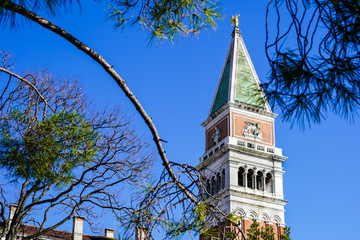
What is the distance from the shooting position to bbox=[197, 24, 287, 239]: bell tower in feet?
142

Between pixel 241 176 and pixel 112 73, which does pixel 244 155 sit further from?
pixel 112 73

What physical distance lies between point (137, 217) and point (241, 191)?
128ft

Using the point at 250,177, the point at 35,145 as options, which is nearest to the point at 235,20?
the point at 250,177

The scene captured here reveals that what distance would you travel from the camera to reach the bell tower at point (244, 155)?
142 ft

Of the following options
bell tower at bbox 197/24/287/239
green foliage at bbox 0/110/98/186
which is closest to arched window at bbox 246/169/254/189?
bell tower at bbox 197/24/287/239

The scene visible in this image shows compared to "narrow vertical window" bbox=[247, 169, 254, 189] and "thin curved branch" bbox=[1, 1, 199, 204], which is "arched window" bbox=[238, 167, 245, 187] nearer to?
"narrow vertical window" bbox=[247, 169, 254, 189]

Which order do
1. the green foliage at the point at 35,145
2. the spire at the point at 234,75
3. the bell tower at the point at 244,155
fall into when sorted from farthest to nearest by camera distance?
the spire at the point at 234,75 < the bell tower at the point at 244,155 < the green foliage at the point at 35,145

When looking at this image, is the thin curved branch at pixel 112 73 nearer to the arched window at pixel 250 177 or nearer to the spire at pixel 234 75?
the spire at pixel 234 75

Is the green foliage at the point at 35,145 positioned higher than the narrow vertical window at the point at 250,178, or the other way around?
the narrow vertical window at the point at 250,178

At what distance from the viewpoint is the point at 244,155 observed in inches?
1759

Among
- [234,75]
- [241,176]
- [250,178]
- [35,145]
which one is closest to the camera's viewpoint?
[35,145]

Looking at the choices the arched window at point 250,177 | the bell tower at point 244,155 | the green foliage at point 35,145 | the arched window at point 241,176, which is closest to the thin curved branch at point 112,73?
the green foliage at point 35,145

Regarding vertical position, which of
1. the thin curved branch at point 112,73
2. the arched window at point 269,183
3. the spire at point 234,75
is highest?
the spire at point 234,75

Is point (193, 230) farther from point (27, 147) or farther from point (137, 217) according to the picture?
point (27, 147)
